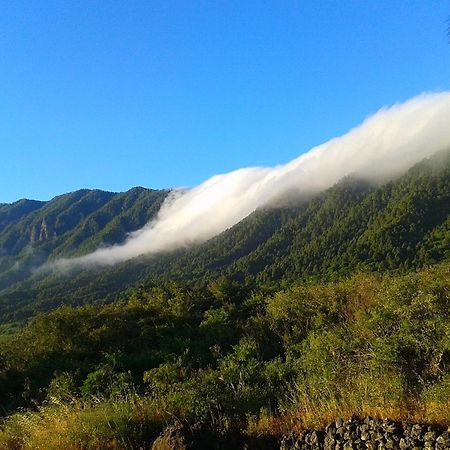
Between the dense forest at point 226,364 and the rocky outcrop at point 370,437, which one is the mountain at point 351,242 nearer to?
the dense forest at point 226,364

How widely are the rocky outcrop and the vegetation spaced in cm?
36

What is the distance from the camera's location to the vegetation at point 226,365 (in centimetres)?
664

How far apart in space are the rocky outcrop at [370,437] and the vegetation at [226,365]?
36 centimetres

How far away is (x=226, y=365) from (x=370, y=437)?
21.1 ft

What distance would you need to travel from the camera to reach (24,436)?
7.27 metres

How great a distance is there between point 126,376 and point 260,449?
6.47m

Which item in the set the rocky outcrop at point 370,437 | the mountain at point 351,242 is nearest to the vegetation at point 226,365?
the rocky outcrop at point 370,437

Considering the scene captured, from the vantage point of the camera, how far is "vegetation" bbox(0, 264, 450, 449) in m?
6.64

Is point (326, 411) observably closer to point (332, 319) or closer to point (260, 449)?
point (260, 449)

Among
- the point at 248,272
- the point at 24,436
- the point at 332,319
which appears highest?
→ the point at 24,436

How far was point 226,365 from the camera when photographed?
38.4ft

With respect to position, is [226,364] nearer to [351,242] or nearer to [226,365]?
[226,365]

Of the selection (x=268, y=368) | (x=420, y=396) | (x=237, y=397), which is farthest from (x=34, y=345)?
(x=420, y=396)

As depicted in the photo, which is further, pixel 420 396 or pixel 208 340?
pixel 208 340
